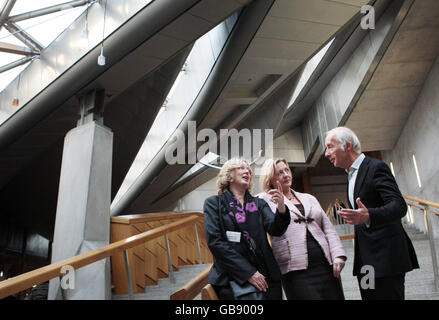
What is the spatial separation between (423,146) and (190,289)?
35.7 feet

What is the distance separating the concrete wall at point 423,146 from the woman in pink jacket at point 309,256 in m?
9.04

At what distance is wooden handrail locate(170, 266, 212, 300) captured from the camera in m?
1.95


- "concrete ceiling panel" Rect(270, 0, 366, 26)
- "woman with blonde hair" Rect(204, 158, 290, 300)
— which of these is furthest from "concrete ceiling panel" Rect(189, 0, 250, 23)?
"woman with blonde hair" Rect(204, 158, 290, 300)

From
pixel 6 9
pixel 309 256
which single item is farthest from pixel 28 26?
pixel 309 256

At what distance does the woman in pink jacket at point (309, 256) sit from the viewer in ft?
7.65

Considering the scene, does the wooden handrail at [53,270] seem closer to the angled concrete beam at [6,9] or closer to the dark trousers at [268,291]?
the dark trousers at [268,291]

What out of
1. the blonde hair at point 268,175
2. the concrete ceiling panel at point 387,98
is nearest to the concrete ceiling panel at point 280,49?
the concrete ceiling panel at point 387,98

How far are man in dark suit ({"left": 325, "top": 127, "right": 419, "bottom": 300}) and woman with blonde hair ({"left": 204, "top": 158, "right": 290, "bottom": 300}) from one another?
0.45 m

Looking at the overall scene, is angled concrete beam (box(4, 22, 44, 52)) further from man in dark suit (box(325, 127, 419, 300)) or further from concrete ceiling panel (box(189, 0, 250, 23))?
man in dark suit (box(325, 127, 419, 300))

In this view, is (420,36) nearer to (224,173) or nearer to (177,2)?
(177,2)

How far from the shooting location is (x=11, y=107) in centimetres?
884

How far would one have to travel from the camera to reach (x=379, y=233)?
2.08 m

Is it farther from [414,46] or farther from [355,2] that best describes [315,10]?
[414,46]
